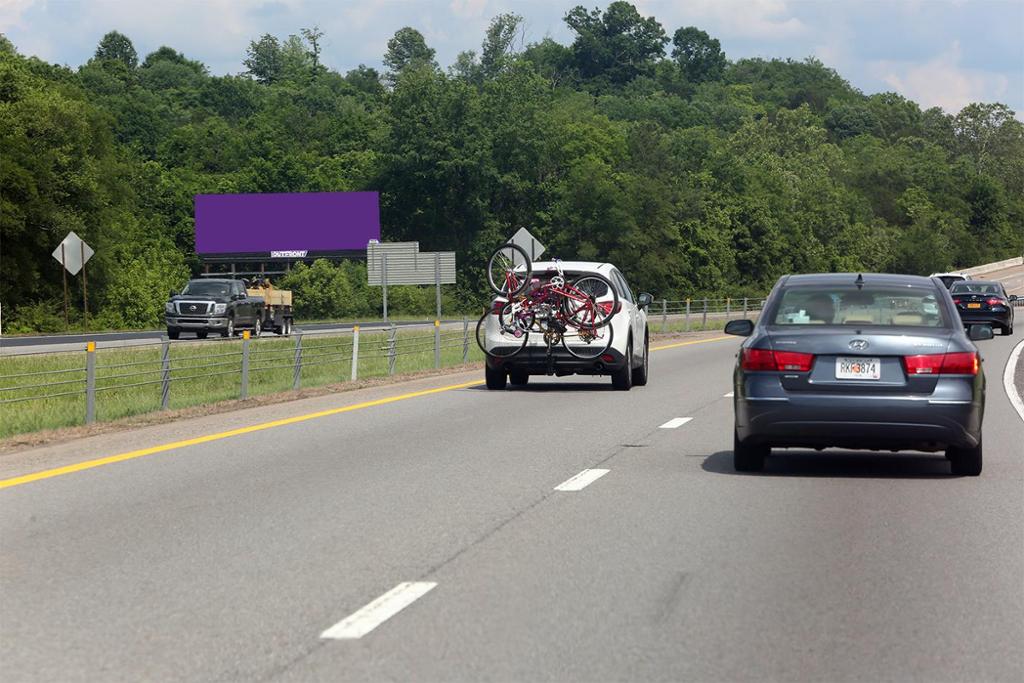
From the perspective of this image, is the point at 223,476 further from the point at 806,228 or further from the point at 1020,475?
the point at 806,228

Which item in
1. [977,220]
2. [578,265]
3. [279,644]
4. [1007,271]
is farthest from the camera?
[977,220]

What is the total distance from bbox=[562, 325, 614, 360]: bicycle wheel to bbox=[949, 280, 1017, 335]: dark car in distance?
30422 millimetres

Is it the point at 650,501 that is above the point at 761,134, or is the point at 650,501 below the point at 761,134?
below

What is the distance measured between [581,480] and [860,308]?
2.59m

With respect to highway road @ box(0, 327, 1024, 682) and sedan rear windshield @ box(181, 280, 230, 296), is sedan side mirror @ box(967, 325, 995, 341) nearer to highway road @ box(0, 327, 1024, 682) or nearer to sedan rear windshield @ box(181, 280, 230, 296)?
highway road @ box(0, 327, 1024, 682)

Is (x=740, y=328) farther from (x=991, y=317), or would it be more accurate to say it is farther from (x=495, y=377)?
(x=991, y=317)

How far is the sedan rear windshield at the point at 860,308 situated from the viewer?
1308 cm

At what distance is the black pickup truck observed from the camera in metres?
49.4

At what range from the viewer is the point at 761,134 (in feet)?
618

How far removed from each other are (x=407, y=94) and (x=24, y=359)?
231ft

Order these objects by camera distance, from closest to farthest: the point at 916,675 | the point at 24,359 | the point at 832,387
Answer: the point at 916,675, the point at 832,387, the point at 24,359

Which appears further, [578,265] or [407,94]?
[407,94]

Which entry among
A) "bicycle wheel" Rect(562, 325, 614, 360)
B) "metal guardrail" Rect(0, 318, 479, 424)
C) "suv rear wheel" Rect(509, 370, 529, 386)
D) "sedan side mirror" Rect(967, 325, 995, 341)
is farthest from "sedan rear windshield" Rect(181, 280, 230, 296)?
"sedan side mirror" Rect(967, 325, 995, 341)

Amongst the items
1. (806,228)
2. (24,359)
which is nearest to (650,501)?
(24,359)
